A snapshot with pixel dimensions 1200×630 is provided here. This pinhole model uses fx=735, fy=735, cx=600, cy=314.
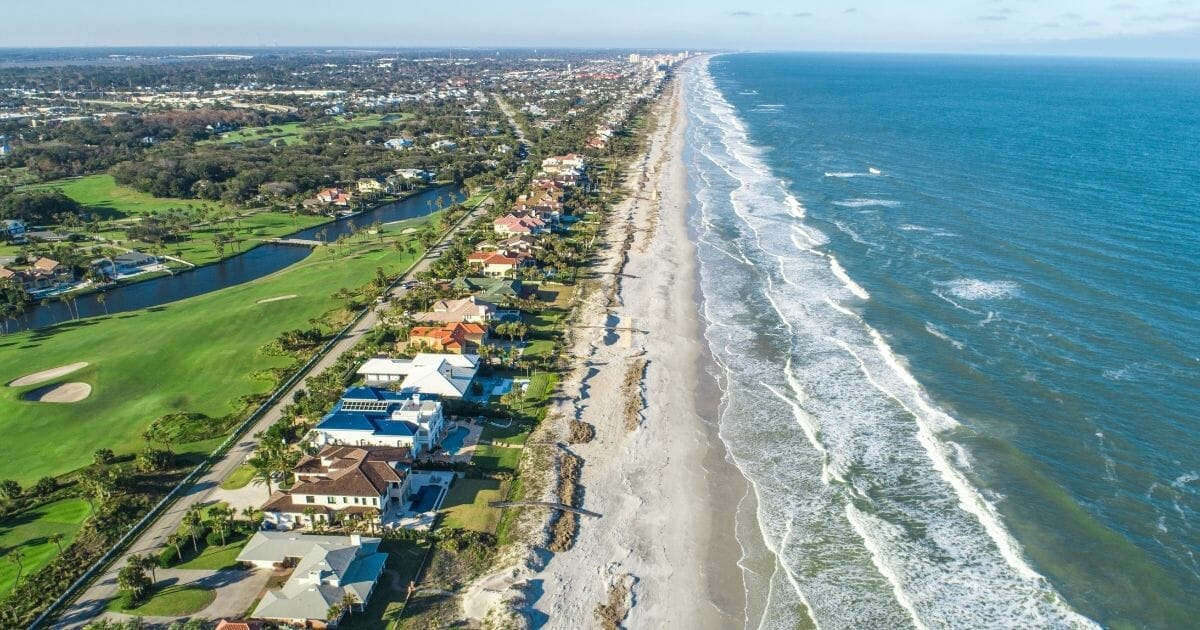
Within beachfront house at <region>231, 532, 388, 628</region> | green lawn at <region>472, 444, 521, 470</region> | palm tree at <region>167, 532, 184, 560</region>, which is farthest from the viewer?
green lawn at <region>472, 444, 521, 470</region>

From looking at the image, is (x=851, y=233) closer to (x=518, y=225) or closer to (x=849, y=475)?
(x=518, y=225)

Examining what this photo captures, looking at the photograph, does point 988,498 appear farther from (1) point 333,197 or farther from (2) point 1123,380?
(1) point 333,197

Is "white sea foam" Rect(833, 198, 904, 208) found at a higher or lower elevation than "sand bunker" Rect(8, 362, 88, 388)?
higher

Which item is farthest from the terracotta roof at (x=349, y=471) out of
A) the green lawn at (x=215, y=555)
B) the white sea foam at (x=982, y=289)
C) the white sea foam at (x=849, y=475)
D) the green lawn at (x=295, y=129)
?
the green lawn at (x=295, y=129)

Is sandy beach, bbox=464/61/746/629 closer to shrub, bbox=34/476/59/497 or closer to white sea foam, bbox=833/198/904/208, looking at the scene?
shrub, bbox=34/476/59/497

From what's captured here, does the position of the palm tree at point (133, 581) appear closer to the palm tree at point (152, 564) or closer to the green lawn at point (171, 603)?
the green lawn at point (171, 603)

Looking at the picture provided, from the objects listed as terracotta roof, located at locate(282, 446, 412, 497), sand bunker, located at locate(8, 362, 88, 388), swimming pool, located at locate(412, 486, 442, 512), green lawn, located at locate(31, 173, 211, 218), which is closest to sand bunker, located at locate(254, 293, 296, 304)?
sand bunker, located at locate(8, 362, 88, 388)

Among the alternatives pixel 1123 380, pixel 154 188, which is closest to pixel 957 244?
pixel 1123 380
